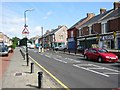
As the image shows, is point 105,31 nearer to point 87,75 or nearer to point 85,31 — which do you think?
point 85,31

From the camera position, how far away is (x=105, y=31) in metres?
39.4

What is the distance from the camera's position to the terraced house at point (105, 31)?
35406 millimetres

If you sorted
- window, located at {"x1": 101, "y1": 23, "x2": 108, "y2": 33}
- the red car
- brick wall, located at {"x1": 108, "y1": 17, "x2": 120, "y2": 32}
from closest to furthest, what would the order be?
the red car, brick wall, located at {"x1": 108, "y1": 17, "x2": 120, "y2": 32}, window, located at {"x1": 101, "y1": 23, "x2": 108, "y2": 33}

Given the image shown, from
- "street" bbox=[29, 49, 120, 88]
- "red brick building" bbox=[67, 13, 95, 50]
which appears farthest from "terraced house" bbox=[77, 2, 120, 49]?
"street" bbox=[29, 49, 120, 88]

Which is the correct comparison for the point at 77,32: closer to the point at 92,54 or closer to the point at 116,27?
the point at 116,27

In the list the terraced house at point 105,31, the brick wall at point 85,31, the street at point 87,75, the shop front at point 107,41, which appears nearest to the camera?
the street at point 87,75

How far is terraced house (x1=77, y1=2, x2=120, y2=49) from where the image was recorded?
116 ft

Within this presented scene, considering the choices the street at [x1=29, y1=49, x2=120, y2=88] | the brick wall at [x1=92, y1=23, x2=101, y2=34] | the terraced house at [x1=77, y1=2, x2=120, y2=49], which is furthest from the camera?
the brick wall at [x1=92, y1=23, x2=101, y2=34]

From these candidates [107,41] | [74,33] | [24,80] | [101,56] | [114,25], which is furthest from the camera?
[74,33]

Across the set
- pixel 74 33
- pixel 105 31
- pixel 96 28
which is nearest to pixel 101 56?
pixel 105 31

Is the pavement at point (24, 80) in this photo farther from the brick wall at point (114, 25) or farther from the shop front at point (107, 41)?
the shop front at point (107, 41)

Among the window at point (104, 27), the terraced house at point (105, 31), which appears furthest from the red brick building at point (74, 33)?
the window at point (104, 27)

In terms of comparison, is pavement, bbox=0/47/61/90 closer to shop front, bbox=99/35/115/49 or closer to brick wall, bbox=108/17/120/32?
brick wall, bbox=108/17/120/32

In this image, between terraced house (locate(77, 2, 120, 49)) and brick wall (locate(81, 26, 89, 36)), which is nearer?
terraced house (locate(77, 2, 120, 49))
